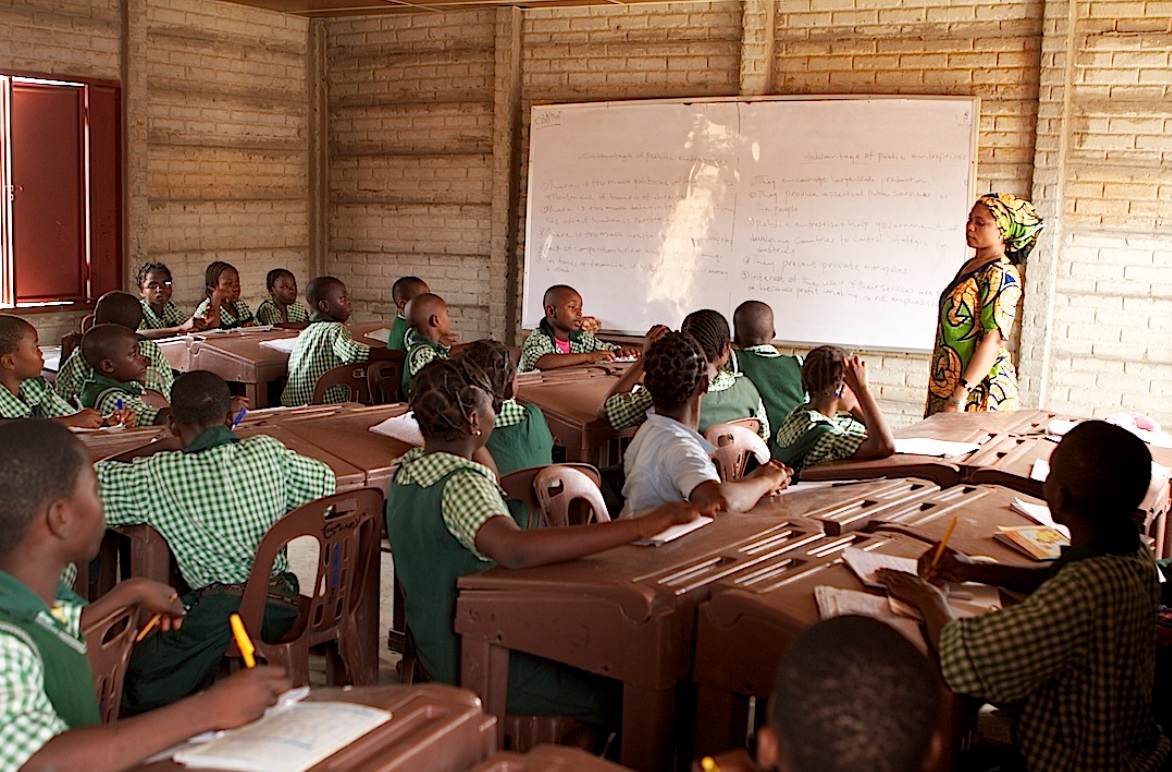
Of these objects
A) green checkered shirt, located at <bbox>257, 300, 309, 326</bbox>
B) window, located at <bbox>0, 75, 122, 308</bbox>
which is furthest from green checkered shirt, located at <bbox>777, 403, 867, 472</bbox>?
window, located at <bbox>0, 75, 122, 308</bbox>

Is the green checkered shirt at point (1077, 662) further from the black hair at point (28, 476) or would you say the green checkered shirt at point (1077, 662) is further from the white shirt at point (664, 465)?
the black hair at point (28, 476)

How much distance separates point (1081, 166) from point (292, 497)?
5591 millimetres

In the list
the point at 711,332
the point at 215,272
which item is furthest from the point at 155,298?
the point at 711,332

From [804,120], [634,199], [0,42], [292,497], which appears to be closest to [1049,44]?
[804,120]

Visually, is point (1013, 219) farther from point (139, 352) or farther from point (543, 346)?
point (139, 352)

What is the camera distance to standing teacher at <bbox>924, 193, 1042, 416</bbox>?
4.92 meters

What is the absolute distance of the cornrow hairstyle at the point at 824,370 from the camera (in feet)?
12.8

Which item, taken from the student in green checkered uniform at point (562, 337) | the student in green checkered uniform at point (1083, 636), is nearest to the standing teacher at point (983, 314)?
the student in green checkered uniform at point (562, 337)

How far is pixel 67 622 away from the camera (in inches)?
72.1

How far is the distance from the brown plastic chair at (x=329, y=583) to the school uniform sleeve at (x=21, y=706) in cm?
127

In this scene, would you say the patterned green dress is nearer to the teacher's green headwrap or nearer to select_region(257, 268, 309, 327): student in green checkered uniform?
the teacher's green headwrap

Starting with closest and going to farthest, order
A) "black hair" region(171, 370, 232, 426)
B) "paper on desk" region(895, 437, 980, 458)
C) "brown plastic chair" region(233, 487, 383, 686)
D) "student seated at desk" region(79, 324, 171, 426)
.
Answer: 1. "brown plastic chair" region(233, 487, 383, 686)
2. "black hair" region(171, 370, 232, 426)
3. "paper on desk" region(895, 437, 980, 458)
4. "student seated at desk" region(79, 324, 171, 426)

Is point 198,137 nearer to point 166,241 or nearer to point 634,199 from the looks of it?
point 166,241

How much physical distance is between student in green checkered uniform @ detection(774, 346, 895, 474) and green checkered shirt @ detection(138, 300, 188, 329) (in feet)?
15.5
